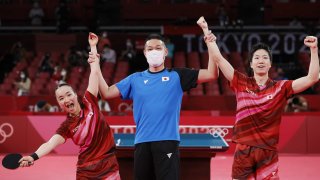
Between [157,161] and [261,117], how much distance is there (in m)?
0.90

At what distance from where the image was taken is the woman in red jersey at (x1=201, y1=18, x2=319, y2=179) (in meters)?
4.48

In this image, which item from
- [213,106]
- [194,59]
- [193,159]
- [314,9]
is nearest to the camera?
[193,159]

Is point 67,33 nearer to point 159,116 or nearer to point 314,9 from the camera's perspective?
point 314,9

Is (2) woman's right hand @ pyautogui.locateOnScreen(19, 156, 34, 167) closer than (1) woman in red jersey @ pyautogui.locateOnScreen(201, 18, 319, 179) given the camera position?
Yes

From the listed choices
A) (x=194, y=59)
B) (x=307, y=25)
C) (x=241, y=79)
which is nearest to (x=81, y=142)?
(x=241, y=79)

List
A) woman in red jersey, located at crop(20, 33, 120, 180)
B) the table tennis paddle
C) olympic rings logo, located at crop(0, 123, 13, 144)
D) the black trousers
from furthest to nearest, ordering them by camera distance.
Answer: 1. olympic rings logo, located at crop(0, 123, 13, 144)
2. woman in red jersey, located at crop(20, 33, 120, 180)
3. the black trousers
4. the table tennis paddle

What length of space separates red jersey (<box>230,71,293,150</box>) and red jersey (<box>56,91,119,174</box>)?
3.52 ft

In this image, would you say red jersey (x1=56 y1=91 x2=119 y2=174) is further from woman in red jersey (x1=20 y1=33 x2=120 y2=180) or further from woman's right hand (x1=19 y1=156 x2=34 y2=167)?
woman's right hand (x1=19 y1=156 x2=34 y2=167)

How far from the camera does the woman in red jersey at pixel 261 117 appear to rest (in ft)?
14.7

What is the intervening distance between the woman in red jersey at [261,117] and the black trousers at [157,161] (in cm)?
50

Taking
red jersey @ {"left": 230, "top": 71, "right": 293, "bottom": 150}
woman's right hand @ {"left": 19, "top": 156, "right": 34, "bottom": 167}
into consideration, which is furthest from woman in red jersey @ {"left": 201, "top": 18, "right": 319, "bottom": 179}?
woman's right hand @ {"left": 19, "top": 156, "right": 34, "bottom": 167}

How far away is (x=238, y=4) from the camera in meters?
20.2

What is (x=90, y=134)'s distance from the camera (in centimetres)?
461

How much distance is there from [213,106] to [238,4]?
26.0ft
